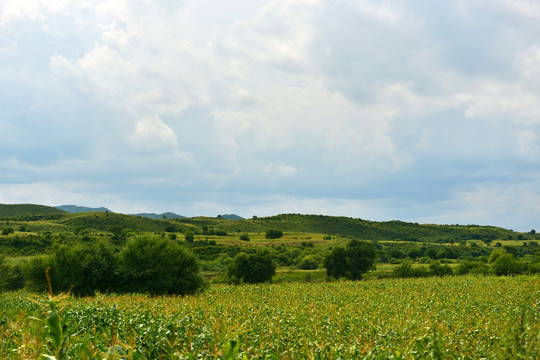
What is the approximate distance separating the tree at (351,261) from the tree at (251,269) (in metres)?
11.2

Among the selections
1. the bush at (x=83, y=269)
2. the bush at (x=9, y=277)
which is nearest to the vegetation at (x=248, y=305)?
the bush at (x=83, y=269)

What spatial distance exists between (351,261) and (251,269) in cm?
1800

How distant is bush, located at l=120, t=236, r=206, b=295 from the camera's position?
45.3m

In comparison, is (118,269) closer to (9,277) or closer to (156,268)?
(156,268)

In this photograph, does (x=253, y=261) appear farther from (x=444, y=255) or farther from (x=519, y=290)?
(x=444, y=255)

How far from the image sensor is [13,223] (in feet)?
462

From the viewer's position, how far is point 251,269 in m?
70.3

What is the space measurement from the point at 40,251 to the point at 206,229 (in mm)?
76654

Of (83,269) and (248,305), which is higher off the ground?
(248,305)

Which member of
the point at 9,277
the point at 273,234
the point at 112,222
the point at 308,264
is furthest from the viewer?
the point at 112,222

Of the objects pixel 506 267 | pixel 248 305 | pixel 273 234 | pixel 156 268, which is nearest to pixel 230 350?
pixel 248 305

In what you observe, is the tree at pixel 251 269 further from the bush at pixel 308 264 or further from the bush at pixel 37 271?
the bush at pixel 37 271

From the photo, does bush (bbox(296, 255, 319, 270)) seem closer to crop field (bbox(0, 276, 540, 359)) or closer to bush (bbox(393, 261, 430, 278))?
bush (bbox(393, 261, 430, 278))

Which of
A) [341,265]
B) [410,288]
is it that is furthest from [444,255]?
[410,288]
